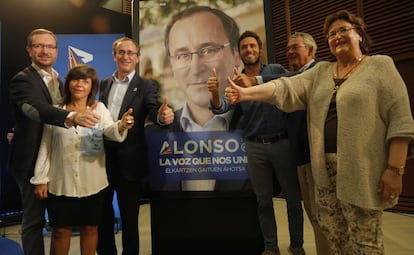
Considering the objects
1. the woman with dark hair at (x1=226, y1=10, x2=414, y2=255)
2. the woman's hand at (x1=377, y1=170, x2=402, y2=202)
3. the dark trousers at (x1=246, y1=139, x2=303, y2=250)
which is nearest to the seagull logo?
→ the dark trousers at (x1=246, y1=139, x2=303, y2=250)

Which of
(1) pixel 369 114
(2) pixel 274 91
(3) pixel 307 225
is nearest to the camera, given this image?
(1) pixel 369 114

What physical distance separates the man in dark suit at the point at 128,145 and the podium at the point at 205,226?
39 cm

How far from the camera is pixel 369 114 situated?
144 cm

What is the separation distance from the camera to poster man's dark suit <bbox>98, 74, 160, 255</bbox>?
7.66ft

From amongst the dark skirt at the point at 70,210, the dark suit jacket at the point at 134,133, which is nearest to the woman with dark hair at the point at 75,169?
the dark skirt at the point at 70,210

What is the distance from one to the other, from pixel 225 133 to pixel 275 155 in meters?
0.49

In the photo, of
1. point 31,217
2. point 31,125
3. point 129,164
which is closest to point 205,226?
point 129,164

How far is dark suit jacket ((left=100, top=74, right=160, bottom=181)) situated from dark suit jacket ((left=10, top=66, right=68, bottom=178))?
480 mm

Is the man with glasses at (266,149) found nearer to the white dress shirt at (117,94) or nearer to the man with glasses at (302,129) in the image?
the man with glasses at (302,129)

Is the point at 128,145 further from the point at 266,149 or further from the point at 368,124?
the point at 368,124

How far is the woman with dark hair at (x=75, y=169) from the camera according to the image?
1.98 meters

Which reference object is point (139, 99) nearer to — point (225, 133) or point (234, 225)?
point (225, 133)

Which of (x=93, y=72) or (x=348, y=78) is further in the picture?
(x=93, y=72)

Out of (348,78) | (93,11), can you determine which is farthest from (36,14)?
(348,78)
